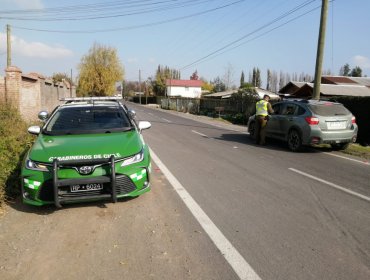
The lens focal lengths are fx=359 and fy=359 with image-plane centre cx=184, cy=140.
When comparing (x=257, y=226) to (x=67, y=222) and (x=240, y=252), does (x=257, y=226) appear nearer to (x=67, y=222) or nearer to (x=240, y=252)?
(x=240, y=252)

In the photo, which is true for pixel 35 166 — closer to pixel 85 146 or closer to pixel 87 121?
pixel 85 146

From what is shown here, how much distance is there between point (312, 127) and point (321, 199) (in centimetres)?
524

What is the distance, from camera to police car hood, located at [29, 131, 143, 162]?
5.02 metres

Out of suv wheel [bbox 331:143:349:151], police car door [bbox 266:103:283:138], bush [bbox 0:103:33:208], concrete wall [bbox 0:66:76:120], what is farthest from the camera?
concrete wall [bbox 0:66:76:120]

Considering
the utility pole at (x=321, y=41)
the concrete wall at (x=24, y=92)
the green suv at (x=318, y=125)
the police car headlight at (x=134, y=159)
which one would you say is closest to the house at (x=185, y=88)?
the concrete wall at (x=24, y=92)

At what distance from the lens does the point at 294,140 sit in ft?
37.2

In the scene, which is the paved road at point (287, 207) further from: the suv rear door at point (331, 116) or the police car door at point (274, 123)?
the police car door at point (274, 123)

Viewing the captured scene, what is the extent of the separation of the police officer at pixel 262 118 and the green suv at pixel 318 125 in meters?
0.82

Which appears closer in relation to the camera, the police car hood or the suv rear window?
the police car hood

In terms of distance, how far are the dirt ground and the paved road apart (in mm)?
444

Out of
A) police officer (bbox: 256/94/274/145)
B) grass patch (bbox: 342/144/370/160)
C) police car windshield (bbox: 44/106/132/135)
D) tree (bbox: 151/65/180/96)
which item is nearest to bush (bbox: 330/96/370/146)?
grass patch (bbox: 342/144/370/160)

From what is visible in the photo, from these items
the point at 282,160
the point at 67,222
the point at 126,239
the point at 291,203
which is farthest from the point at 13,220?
the point at 282,160

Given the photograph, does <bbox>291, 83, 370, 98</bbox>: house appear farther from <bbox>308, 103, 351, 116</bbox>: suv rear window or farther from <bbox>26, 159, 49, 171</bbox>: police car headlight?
<bbox>26, 159, 49, 171</bbox>: police car headlight

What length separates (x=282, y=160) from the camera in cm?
954
